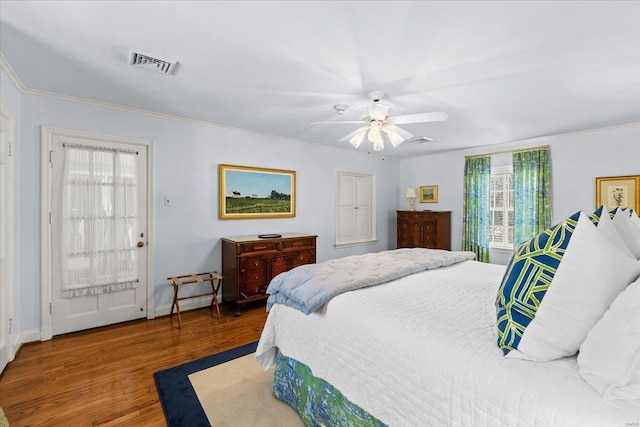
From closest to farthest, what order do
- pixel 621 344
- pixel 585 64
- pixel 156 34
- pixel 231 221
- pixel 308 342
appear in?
pixel 621 344, pixel 308 342, pixel 156 34, pixel 585 64, pixel 231 221

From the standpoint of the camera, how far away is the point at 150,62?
7.47 ft

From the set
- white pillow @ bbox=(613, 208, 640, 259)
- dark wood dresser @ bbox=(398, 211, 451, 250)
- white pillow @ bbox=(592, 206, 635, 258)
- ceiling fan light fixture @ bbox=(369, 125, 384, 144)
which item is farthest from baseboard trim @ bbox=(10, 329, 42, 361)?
dark wood dresser @ bbox=(398, 211, 451, 250)

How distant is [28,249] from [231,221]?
2.10 m

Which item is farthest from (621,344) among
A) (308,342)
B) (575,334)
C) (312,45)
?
(312,45)

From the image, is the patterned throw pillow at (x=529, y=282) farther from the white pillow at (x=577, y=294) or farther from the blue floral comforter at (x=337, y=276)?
the blue floral comforter at (x=337, y=276)

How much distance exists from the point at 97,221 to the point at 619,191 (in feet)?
21.1

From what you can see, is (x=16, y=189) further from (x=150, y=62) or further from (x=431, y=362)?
(x=431, y=362)

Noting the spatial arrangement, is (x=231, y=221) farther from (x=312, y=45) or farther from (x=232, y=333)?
(x=312, y=45)

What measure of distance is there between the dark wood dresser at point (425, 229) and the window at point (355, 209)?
59cm

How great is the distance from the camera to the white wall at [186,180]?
2.93 m

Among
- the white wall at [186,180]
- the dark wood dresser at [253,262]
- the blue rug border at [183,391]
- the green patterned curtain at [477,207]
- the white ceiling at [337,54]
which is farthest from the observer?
the green patterned curtain at [477,207]

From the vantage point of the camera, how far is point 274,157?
4.62 m

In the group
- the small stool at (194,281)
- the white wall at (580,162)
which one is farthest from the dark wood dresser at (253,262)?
the white wall at (580,162)

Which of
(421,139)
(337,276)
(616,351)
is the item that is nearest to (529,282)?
(616,351)
